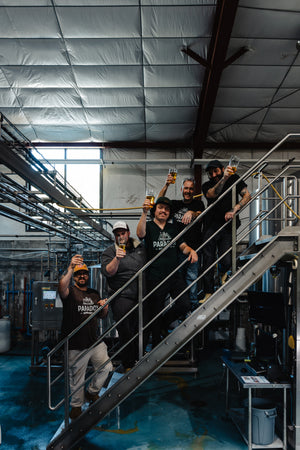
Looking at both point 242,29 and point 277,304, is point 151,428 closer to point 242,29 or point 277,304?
point 277,304

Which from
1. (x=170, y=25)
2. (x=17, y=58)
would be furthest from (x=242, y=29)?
(x=17, y=58)

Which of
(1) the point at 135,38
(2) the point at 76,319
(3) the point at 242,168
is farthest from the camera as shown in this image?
(3) the point at 242,168

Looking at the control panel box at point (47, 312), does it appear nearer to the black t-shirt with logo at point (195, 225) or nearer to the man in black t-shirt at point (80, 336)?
the man in black t-shirt at point (80, 336)

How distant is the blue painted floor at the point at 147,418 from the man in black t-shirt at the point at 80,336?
69 cm

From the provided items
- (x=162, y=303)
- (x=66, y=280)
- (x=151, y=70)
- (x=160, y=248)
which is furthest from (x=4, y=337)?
(x=151, y=70)

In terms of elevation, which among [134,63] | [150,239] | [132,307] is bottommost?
[132,307]

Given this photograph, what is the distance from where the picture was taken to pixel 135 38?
786cm

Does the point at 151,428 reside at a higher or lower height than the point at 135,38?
lower

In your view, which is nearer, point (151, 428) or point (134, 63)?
point (151, 428)

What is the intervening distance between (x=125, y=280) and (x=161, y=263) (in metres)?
0.52

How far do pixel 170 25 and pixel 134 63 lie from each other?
4.11 feet

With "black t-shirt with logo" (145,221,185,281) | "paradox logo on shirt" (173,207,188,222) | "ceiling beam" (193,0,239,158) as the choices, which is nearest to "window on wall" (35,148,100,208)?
"ceiling beam" (193,0,239,158)

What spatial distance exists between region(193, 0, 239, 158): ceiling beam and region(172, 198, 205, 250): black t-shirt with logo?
14.2 ft

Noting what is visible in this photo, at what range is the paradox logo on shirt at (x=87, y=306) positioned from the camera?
513cm
